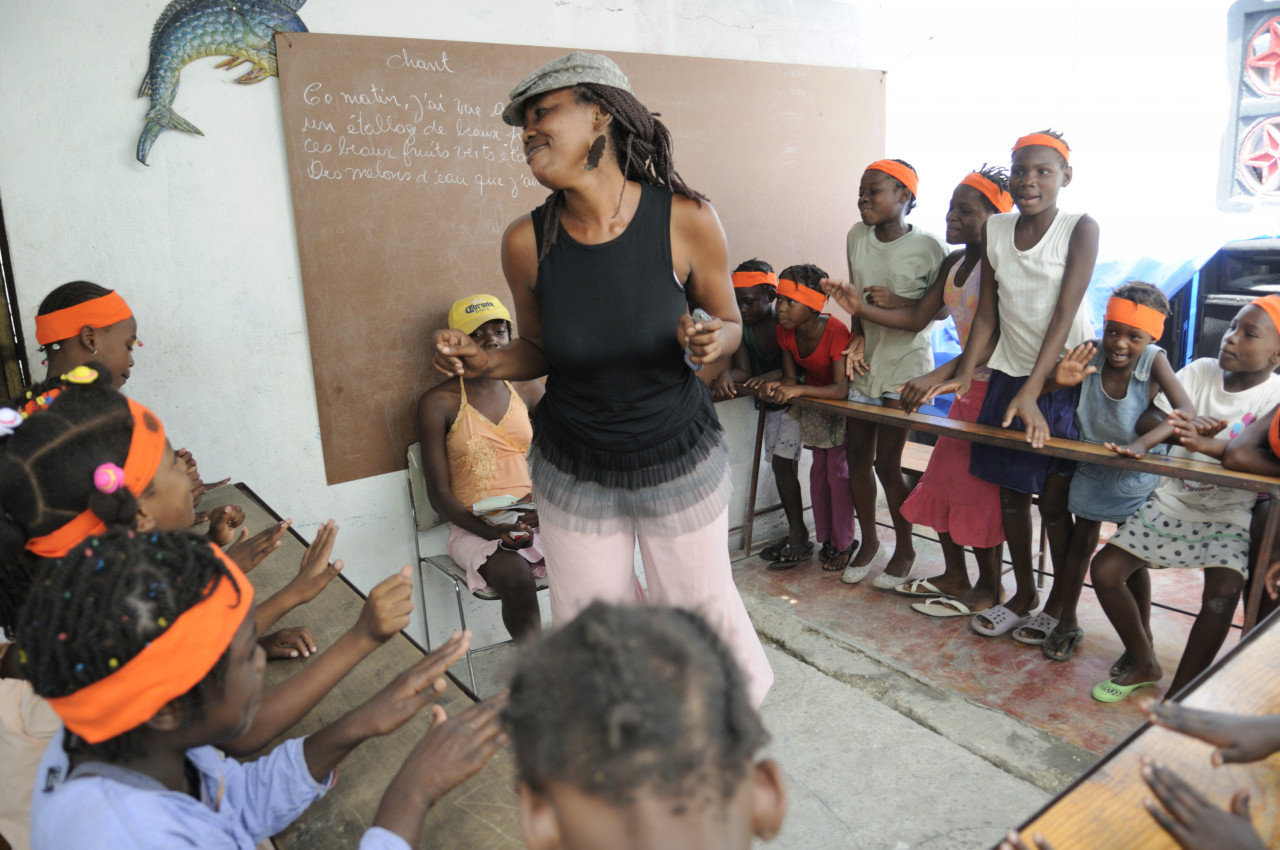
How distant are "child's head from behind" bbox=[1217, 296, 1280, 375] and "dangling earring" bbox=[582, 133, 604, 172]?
2.22 meters

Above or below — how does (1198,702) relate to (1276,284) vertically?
below

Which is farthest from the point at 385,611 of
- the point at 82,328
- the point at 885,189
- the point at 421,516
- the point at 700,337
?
the point at 885,189

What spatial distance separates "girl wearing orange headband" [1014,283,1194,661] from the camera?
9.90 feet

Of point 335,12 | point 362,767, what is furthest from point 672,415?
point 335,12

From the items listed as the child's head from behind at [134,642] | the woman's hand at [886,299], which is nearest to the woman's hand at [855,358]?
the woman's hand at [886,299]

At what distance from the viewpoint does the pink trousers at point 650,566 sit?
2.04 m

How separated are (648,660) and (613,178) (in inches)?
56.9

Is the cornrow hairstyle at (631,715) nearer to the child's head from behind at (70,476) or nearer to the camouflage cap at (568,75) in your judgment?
the child's head from behind at (70,476)

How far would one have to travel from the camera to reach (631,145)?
6.58 feet

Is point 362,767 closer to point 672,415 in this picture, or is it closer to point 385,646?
point 385,646

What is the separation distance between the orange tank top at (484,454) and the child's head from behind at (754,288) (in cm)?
144

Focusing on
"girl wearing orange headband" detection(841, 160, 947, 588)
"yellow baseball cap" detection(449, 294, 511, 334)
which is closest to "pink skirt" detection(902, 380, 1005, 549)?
"girl wearing orange headband" detection(841, 160, 947, 588)

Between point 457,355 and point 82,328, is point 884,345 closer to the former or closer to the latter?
point 457,355

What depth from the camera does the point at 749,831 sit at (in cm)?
87
